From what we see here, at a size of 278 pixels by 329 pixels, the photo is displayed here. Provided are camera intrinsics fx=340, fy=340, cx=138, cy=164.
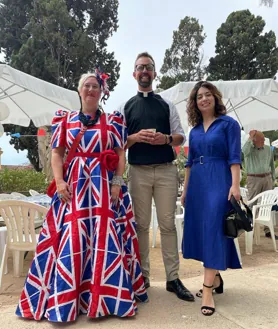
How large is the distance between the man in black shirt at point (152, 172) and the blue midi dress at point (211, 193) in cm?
17

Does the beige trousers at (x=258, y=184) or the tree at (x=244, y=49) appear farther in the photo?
the tree at (x=244, y=49)

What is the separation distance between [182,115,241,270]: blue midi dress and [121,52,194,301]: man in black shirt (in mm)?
170

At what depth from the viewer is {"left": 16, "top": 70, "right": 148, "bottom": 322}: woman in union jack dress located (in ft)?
7.44

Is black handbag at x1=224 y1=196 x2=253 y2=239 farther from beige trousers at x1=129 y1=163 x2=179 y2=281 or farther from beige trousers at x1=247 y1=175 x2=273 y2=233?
beige trousers at x1=247 y1=175 x2=273 y2=233

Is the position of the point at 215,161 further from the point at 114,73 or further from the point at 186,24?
the point at 186,24

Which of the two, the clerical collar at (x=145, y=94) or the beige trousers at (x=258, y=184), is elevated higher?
the clerical collar at (x=145, y=94)

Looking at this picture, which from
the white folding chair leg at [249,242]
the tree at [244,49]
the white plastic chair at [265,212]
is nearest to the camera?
the white folding chair leg at [249,242]

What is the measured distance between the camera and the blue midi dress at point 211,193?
240cm

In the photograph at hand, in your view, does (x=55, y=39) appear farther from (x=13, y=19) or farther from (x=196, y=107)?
(x=196, y=107)

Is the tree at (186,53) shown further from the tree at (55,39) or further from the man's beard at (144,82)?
the man's beard at (144,82)

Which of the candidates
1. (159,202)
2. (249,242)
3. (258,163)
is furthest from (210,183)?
(258,163)

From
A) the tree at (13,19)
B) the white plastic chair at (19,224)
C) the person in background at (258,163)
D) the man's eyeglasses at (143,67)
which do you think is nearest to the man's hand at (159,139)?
the man's eyeglasses at (143,67)

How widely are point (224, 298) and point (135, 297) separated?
29.1 inches

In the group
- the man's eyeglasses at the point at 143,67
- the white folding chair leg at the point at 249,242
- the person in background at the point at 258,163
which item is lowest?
the white folding chair leg at the point at 249,242
